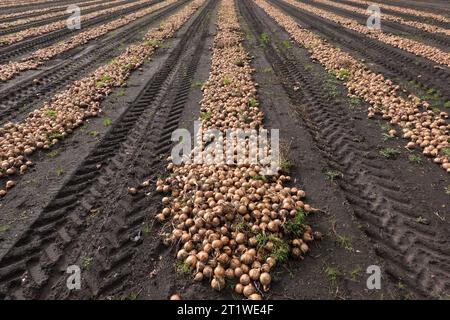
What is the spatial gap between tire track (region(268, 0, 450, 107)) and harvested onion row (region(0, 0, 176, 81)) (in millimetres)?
11124

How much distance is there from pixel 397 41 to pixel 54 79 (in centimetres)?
1355

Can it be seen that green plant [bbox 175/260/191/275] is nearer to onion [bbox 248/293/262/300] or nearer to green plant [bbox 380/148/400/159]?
onion [bbox 248/293/262/300]

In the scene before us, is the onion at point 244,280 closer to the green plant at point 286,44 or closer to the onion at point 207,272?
the onion at point 207,272

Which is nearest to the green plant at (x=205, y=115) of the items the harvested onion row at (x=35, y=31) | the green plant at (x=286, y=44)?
the green plant at (x=286, y=44)

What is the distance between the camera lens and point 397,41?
1330 centimetres

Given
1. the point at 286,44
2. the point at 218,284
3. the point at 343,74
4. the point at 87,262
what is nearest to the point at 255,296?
the point at 218,284

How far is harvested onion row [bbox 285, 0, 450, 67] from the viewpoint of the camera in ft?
36.0

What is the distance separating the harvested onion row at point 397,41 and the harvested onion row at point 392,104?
2.52m

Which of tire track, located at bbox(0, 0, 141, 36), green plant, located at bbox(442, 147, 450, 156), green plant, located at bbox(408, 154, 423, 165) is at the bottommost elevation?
green plant, located at bbox(408, 154, 423, 165)

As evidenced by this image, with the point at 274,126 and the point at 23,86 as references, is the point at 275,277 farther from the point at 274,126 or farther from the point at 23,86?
the point at 23,86

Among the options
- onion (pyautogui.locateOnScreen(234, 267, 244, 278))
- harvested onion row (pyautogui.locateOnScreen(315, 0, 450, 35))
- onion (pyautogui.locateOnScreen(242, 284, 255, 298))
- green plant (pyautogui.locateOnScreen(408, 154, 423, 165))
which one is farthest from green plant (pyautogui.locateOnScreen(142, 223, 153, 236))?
harvested onion row (pyautogui.locateOnScreen(315, 0, 450, 35))

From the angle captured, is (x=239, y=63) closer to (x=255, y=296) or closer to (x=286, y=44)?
(x=286, y=44)

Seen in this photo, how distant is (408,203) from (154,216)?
4.13m

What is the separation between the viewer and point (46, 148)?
267 inches
